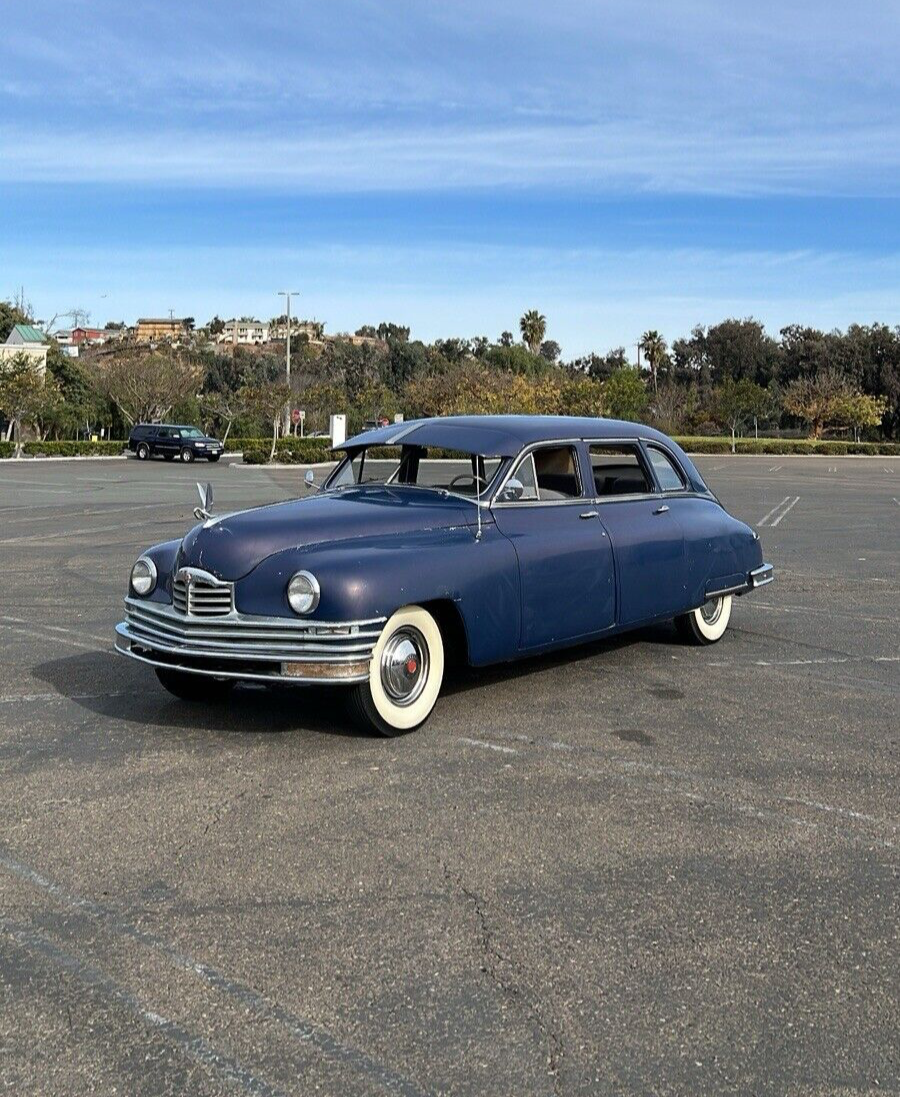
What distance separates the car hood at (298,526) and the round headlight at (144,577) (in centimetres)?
28

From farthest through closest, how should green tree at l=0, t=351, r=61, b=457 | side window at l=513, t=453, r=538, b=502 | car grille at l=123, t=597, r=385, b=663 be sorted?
green tree at l=0, t=351, r=61, b=457 < side window at l=513, t=453, r=538, b=502 < car grille at l=123, t=597, r=385, b=663

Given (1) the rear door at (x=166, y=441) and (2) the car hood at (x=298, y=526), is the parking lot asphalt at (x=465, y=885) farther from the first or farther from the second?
(1) the rear door at (x=166, y=441)

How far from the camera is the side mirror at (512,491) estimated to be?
274 inches

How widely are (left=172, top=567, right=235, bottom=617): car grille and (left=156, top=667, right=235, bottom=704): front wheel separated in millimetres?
713

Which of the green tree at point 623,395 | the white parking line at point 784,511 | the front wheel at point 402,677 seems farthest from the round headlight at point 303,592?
the green tree at point 623,395

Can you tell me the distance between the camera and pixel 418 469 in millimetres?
7566

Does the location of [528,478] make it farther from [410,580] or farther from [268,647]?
[268,647]

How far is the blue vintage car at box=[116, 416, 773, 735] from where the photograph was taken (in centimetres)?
591

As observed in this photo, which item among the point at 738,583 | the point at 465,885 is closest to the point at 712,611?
Answer: the point at 738,583

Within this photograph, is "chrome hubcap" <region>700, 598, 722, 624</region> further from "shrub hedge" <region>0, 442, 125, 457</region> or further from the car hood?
"shrub hedge" <region>0, 442, 125, 457</region>

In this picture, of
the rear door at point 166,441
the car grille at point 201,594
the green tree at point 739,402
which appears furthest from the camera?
the green tree at point 739,402

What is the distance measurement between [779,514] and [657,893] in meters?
18.6

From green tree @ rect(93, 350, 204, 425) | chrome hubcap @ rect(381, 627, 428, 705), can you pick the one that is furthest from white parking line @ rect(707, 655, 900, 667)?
green tree @ rect(93, 350, 204, 425)

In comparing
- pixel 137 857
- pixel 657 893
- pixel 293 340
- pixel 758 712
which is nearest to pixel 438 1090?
pixel 657 893
